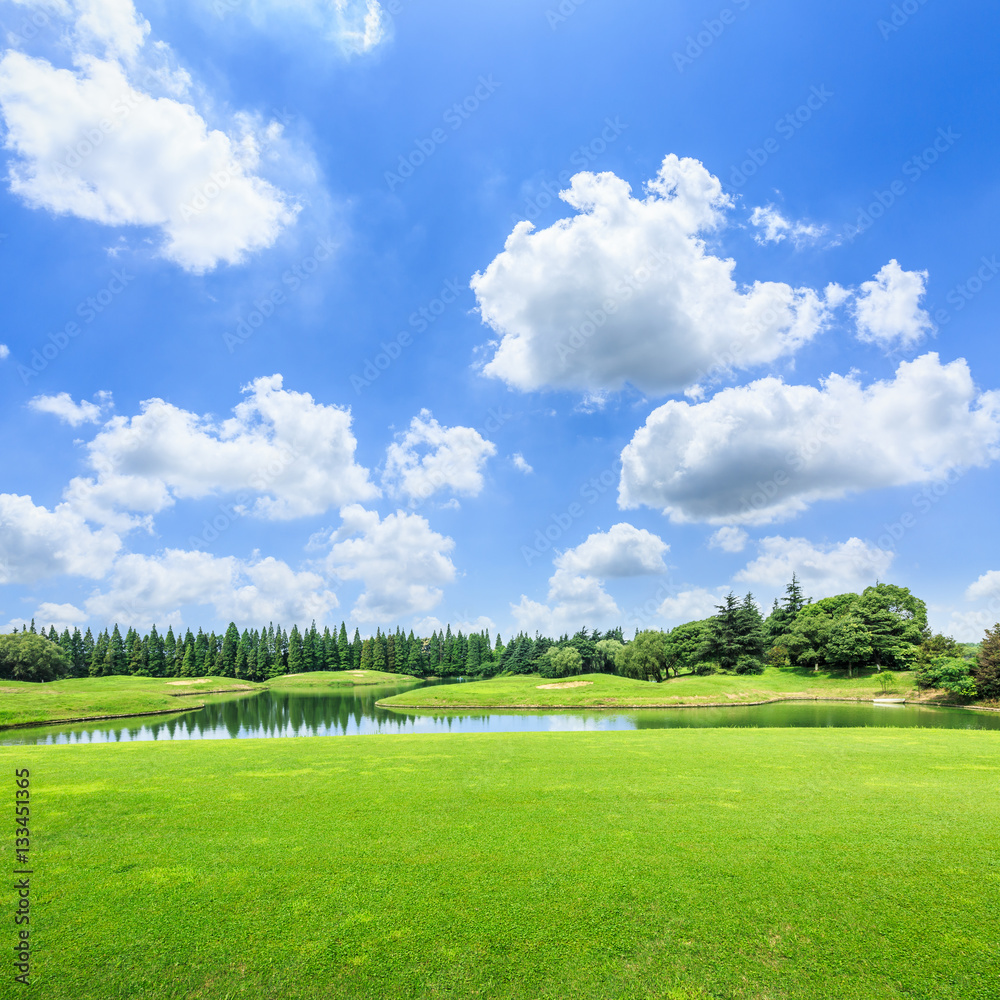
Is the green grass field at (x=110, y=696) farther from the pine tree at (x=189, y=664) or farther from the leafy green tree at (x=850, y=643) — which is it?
the leafy green tree at (x=850, y=643)

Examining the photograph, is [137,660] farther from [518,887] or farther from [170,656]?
[518,887]

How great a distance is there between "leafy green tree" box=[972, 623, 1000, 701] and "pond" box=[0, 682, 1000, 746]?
526cm

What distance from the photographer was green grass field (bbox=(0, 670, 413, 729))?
165ft

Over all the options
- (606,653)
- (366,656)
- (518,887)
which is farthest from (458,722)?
(366,656)

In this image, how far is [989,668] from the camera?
52125 millimetres

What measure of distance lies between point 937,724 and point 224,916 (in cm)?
4988

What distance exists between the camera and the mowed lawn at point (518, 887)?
650cm

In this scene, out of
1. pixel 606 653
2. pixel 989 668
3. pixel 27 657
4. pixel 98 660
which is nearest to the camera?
pixel 989 668

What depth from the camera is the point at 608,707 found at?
5706 cm

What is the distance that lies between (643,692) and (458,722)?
2683 centimetres

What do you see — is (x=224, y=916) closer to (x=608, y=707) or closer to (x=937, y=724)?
(x=937, y=724)

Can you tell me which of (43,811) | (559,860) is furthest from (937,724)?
(43,811)

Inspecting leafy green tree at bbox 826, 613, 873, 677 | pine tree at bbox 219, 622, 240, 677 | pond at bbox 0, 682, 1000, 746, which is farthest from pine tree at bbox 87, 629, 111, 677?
leafy green tree at bbox 826, 613, 873, 677

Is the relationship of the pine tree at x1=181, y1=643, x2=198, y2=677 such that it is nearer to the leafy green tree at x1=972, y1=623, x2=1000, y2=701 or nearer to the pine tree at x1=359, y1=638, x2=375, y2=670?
the pine tree at x1=359, y1=638, x2=375, y2=670
